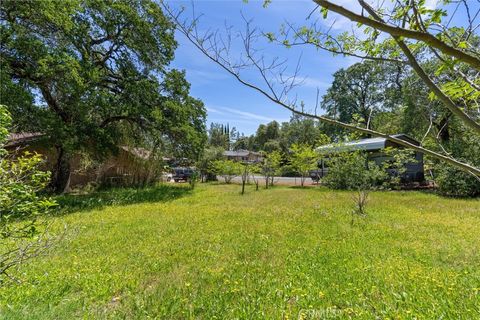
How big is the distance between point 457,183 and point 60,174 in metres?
18.5

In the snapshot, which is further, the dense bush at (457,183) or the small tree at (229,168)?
the small tree at (229,168)

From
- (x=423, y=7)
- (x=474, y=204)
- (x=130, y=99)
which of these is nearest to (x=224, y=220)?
(x=423, y=7)

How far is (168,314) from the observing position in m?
2.79

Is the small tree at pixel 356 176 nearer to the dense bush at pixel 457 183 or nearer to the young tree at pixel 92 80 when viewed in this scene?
the dense bush at pixel 457 183

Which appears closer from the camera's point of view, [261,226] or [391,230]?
[391,230]

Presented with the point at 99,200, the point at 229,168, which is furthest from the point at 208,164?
the point at 99,200

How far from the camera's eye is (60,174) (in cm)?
1259

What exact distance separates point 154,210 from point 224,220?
2.96 meters

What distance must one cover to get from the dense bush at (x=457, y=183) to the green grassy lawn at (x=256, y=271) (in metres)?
6.32

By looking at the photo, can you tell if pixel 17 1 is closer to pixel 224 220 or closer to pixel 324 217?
pixel 224 220

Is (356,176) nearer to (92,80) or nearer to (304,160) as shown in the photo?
(304,160)

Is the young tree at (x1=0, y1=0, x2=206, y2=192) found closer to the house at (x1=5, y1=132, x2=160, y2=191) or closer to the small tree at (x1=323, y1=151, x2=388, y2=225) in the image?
the house at (x1=5, y1=132, x2=160, y2=191)

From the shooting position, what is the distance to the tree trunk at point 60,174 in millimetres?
12359

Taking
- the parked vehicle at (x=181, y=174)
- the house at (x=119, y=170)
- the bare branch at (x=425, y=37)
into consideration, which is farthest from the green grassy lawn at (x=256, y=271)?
the parked vehicle at (x=181, y=174)
